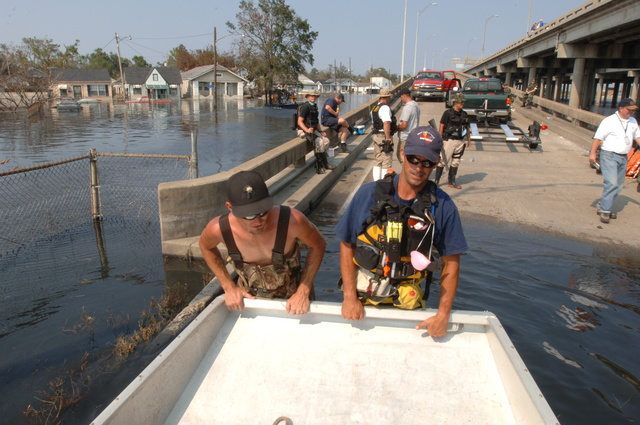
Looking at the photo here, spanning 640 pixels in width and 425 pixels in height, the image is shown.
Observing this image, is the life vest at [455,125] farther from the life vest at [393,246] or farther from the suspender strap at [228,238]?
the suspender strap at [228,238]

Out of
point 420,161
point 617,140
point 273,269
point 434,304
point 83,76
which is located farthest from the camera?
point 83,76

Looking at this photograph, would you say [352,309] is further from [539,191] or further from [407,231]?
[539,191]

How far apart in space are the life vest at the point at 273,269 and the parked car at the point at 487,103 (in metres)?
16.1

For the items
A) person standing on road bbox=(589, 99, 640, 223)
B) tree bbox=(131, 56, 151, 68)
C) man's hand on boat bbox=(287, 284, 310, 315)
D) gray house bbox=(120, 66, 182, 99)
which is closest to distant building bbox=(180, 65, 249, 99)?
gray house bbox=(120, 66, 182, 99)

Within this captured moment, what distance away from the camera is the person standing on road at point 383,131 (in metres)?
8.92

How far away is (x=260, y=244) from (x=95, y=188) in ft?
18.0

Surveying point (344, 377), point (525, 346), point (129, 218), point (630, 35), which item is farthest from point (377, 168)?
point (630, 35)

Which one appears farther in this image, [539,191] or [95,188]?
[539,191]

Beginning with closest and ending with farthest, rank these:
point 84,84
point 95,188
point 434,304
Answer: point 434,304, point 95,188, point 84,84

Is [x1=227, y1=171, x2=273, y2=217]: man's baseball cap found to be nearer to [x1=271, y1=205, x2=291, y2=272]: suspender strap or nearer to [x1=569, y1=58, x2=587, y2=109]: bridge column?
[x1=271, y1=205, x2=291, y2=272]: suspender strap

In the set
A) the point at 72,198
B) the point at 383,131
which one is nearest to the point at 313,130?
the point at 383,131

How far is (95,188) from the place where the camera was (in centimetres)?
778

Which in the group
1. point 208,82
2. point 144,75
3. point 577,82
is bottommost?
point 577,82

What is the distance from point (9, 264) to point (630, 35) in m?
26.9
